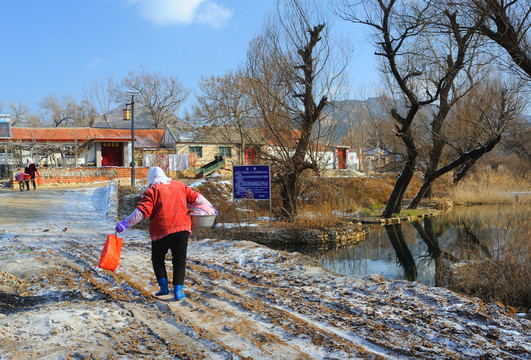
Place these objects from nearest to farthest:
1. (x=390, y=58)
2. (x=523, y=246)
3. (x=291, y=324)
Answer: (x=291, y=324) < (x=523, y=246) < (x=390, y=58)

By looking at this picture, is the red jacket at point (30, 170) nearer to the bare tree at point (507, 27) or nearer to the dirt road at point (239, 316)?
the dirt road at point (239, 316)

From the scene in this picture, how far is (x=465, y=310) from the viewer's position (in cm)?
527

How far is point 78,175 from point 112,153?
38.8 ft

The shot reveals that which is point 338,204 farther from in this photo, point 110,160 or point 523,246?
point 110,160

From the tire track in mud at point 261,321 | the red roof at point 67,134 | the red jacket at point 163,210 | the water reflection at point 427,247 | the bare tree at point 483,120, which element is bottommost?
the water reflection at point 427,247

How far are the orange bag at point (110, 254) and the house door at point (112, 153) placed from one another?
35.7 m

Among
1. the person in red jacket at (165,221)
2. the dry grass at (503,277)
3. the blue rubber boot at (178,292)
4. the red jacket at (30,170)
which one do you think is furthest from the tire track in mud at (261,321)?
the red jacket at (30,170)

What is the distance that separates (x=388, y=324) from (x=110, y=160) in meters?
38.2

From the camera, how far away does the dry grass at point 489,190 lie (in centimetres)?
2578

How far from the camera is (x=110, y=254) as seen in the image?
5637mm

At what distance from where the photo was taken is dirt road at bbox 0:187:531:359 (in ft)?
13.6

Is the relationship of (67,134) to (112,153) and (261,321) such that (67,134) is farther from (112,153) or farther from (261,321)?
(261,321)

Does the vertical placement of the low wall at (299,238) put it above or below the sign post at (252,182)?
below

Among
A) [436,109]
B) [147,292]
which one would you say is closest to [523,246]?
[147,292]
